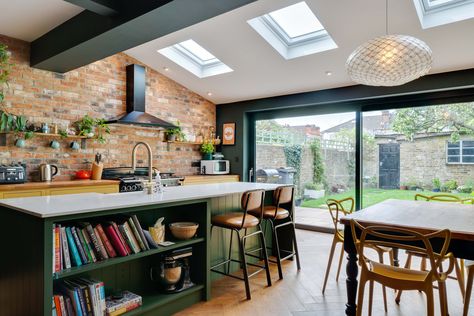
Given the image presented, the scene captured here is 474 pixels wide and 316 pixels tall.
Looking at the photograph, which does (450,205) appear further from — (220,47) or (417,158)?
(220,47)

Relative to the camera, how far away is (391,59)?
82.8 inches

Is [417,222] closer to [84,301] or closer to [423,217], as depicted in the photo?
[423,217]

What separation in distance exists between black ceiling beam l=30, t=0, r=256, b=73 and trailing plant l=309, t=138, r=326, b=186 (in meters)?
3.37

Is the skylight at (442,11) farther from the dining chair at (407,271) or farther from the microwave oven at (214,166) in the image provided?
the microwave oven at (214,166)

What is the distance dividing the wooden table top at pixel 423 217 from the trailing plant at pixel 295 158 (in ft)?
9.10

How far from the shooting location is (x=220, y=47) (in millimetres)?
4492

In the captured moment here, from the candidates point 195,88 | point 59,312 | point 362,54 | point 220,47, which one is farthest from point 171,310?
point 195,88

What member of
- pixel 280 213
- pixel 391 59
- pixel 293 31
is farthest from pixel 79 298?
pixel 293 31

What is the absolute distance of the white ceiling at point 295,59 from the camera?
3305 mm

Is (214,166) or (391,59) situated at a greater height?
(391,59)

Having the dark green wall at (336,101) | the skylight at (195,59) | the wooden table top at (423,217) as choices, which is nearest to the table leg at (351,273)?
the wooden table top at (423,217)

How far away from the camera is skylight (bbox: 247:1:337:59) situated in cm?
397

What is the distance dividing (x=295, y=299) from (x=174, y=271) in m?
1.07

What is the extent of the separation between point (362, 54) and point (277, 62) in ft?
8.22
